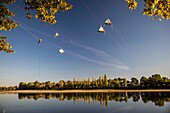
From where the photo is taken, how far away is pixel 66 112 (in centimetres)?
4416

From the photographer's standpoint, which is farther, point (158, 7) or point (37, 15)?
point (37, 15)

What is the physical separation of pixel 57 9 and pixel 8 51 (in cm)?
544

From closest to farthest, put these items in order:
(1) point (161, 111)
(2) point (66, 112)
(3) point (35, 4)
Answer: (3) point (35, 4), (1) point (161, 111), (2) point (66, 112)

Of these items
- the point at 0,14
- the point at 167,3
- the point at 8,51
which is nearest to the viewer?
the point at 167,3

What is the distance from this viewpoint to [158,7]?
33.5ft

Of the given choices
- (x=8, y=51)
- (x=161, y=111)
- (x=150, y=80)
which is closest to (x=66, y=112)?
(x=161, y=111)

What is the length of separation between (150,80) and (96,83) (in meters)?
45.2

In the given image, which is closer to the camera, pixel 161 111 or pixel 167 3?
pixel 167 3

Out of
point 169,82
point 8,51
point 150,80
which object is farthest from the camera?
point 150,80

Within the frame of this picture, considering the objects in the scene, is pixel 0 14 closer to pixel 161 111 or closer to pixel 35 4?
pixel 35 4

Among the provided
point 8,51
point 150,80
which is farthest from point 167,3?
point 150,80

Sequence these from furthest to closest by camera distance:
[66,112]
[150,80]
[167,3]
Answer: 1. [150,80]
2. [66,112]
3. [167,3]

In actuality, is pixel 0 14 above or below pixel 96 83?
above

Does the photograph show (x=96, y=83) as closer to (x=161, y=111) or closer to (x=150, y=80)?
(x=150, y=80)
